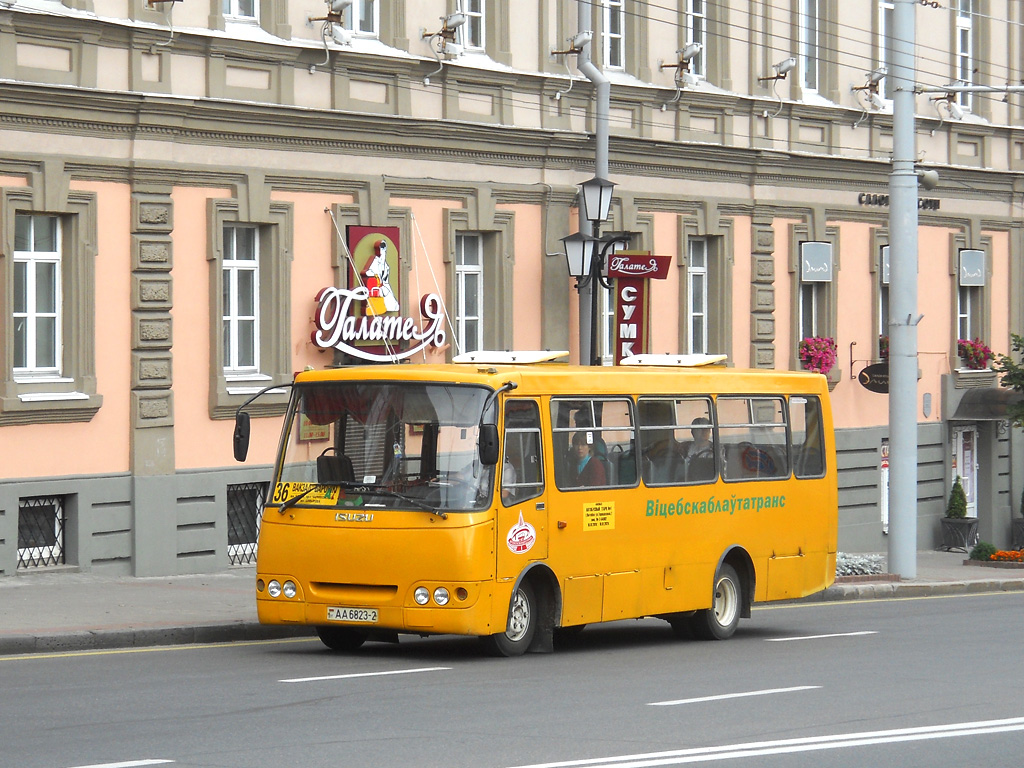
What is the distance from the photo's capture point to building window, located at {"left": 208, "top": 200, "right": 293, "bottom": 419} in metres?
23.1

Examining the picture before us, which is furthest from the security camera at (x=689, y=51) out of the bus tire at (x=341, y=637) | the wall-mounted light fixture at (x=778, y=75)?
the bus tire at (x=341, y=637)

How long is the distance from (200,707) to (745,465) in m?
8.00

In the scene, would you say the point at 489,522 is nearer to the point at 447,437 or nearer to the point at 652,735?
the point at 447,437

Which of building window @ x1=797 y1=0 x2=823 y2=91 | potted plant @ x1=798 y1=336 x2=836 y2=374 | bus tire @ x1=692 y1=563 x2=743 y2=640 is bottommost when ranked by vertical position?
bus tire @ x1=692 y1=563 x2=743 y2=640

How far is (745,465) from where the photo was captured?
1817 centimetres

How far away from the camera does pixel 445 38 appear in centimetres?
2525

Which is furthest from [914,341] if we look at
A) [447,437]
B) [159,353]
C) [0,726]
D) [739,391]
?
[0,726]

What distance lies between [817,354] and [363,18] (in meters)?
11.0

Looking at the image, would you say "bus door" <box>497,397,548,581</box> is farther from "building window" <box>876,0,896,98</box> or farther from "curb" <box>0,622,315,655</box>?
"building window" <box>876,0,896,98</box>

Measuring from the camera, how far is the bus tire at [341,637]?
1561 cm

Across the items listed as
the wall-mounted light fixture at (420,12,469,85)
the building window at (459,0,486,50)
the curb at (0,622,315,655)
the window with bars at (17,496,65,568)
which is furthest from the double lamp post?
the curb at (0,622,315,655)

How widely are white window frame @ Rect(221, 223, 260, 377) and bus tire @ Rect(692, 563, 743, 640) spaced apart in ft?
25.7

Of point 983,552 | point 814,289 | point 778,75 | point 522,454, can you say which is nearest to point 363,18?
point 778,75

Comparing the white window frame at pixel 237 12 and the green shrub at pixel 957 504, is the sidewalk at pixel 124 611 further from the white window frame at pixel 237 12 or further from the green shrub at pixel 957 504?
the green shrub at pixel 957 504
